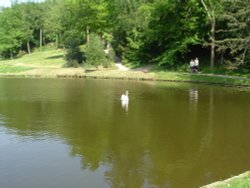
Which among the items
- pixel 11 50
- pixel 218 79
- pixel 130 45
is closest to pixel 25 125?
pixel 218 79

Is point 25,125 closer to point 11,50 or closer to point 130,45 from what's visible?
point 130,45

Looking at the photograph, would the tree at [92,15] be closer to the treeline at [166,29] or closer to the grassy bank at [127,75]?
the treeline at [166,29]

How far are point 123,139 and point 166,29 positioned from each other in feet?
106

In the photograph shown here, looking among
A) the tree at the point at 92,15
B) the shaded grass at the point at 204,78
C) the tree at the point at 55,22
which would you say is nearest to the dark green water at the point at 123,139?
the shaded grass at the point at 204,78

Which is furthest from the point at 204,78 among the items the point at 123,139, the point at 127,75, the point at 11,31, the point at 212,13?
the point at 11,31

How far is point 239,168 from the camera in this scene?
1543cm

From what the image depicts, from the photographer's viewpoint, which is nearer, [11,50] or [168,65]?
[168,65]

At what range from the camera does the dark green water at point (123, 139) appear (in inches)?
582

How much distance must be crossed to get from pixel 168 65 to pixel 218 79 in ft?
34.3

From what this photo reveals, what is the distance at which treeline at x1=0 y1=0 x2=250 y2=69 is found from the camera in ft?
136

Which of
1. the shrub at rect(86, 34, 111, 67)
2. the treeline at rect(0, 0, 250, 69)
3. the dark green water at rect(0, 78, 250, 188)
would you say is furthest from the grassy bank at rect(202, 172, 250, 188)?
the shrub at rect(86, 34, 111, 67)

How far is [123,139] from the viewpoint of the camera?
64.7 ft

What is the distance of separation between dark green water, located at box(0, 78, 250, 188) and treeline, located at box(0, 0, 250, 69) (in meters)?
9.60

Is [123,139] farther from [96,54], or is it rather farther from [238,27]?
[96,54]
